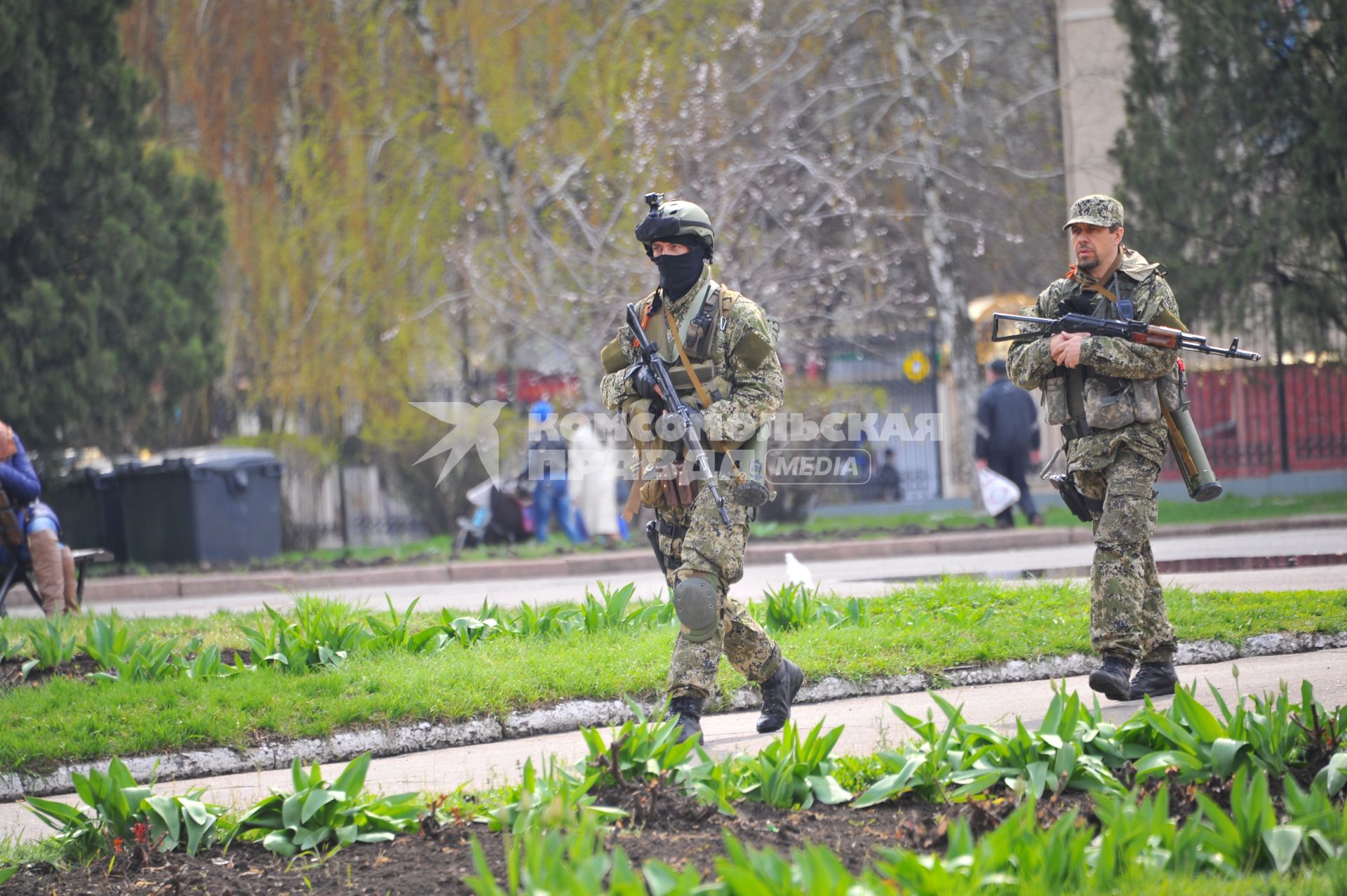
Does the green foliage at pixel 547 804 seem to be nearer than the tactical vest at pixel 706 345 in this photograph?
Yes

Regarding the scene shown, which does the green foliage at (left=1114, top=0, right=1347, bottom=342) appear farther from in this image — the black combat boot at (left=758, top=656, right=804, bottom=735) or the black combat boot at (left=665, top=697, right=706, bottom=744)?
the black combat boot at (left=665, top=697, right=706, bottom=744)

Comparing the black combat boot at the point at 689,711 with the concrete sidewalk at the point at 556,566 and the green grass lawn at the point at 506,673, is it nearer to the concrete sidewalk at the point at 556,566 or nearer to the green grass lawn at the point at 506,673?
the green grass lawn at the point at 506,673

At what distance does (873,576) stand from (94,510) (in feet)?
30.8

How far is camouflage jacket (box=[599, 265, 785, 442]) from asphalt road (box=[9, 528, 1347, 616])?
4169 millimetres

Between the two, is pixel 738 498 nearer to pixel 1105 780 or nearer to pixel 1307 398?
pixel 1105 780

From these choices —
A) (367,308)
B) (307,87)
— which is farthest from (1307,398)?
(307,87)

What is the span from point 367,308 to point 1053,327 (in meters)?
14.4

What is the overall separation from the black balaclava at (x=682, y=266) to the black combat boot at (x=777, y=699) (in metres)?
1.47

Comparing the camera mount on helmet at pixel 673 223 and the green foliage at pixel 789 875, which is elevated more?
the camera mount on helmet at pixel 673 223

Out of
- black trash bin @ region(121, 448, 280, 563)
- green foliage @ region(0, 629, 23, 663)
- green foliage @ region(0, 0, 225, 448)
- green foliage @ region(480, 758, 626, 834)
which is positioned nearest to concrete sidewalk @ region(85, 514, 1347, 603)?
black trash bin @ region(121, 448, 280, 563)

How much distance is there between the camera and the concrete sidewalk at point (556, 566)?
1420 centimetres

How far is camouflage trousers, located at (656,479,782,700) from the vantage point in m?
5.10

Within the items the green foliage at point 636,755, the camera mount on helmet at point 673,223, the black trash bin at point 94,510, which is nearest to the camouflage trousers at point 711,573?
the camera mount on helmet at point 673,223

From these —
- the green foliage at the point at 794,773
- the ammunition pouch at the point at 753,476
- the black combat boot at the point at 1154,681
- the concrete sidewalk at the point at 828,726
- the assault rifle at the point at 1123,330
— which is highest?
the assault rifle at the point at 1123,330
